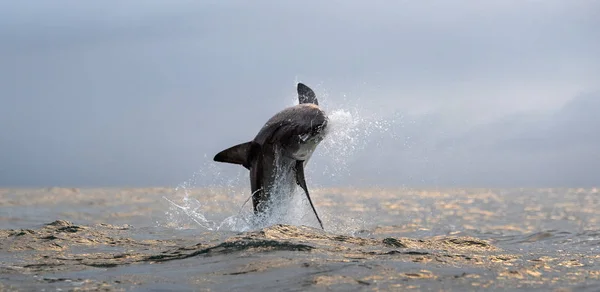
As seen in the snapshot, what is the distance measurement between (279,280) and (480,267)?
255 cm

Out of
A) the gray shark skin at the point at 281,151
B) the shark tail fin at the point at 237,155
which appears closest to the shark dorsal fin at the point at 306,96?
the gray shark skin at the point at 281,151

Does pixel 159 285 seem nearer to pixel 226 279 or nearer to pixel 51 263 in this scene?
pixel 226 279

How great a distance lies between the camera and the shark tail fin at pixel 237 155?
11.8 meters

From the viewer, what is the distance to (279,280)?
6.83 meters

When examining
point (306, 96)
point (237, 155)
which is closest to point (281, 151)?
point (237, 155)

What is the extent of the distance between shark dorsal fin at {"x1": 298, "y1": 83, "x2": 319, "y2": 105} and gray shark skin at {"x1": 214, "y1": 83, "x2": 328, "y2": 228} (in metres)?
0.23

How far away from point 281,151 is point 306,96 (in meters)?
1.43

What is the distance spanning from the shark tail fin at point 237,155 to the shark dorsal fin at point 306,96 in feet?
4.82

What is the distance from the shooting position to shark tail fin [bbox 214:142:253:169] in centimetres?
1183

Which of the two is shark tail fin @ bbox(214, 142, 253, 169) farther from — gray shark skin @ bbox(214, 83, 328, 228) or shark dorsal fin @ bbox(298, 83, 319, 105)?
shark dorsal fin @ bbox(298, 83, 319, 105)

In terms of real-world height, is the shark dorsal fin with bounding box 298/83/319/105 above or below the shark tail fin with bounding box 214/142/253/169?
above

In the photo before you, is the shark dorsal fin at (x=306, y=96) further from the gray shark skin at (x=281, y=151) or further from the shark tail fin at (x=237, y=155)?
the shark tail fin at (x=237, y=155)

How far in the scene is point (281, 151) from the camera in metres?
11.7

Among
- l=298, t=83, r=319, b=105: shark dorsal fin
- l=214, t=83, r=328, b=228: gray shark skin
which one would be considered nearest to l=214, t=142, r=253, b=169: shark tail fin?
l=214, t=83, r=328, b=228: gray shark skin
